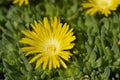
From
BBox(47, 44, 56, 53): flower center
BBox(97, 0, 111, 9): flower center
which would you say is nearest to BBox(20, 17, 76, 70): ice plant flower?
BBox(47, 44, 56, 53): flower center

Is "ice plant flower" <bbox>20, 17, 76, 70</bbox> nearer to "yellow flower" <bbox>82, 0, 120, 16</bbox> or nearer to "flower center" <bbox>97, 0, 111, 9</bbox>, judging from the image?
"yellow flower" <bbox>82, 0, 120, 16</bbox>

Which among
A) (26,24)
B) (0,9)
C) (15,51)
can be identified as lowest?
(15,51)

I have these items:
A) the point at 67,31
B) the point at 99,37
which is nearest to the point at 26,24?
the point at 67,31

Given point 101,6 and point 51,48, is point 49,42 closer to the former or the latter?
→ point 51,48

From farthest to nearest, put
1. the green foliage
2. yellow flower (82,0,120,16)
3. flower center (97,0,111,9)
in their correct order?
flower center (97,0,111,9)
yellow flower (82,0,120,16)
the green foliage

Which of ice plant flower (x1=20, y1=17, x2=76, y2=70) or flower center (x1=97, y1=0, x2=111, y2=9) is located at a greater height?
flower center (x1=97, y1=0, x2=111, y2=9)

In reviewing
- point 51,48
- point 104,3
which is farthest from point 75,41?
point 104,3

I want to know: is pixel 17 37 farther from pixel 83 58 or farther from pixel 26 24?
pixel 83 58
